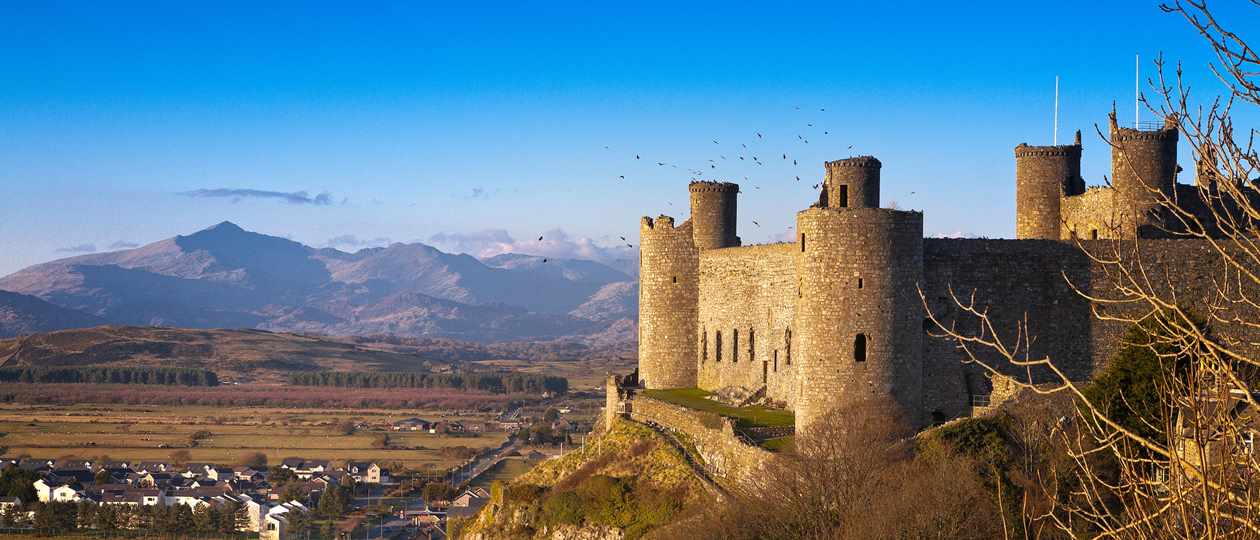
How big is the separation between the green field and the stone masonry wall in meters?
104

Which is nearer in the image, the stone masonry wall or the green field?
the stone masonry wall

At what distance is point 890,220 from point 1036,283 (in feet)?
14.5

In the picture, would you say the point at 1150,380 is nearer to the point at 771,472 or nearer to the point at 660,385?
the point at 771,472

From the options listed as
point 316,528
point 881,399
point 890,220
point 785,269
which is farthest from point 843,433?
point 316,528

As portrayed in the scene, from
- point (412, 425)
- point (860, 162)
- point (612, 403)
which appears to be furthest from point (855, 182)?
point (412, 425)

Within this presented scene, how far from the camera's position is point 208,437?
170500 millimetres

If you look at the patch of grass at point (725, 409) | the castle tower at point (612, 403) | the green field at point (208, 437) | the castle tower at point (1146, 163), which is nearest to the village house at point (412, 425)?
the green field at point (208, 437)

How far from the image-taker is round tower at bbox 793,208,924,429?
112ft

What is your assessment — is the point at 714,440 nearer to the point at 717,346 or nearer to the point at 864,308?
the point at 864,308

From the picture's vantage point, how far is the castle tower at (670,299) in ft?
159

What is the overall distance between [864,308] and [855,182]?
176 inches

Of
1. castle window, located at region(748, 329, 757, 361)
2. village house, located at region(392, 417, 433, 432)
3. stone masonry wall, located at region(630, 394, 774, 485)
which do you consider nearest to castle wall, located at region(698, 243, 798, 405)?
castle window, located at region(748, 329, 757, 361)

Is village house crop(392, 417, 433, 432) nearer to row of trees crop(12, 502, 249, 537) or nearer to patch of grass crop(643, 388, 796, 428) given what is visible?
row of trees crop(12, 502, 249, 537)

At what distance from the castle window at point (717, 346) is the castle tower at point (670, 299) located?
1237mm
